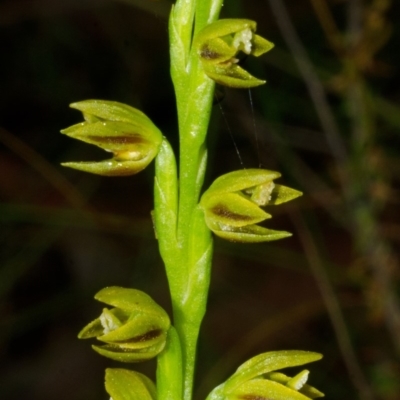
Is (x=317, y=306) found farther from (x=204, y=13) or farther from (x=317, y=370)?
(x=204, y=13)

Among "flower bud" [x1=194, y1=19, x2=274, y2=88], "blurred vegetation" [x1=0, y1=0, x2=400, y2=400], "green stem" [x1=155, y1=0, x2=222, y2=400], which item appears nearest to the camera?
"flower bud" [x1=194, y1=19, x2=274, y2=88]

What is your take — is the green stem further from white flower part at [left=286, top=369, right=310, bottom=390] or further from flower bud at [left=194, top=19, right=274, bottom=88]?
white flower part at [left=286, top=369, right=310, bottom=390]

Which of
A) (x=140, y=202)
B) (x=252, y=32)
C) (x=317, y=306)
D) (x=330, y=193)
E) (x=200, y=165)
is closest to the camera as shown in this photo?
(x=252, y=32)

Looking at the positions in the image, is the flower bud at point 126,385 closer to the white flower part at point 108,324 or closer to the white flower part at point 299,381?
the white flower part at point 108,324

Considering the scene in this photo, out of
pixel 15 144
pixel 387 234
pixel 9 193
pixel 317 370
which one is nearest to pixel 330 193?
pixel 387 234

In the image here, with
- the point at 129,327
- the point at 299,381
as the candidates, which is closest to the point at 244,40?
the point at 129,327

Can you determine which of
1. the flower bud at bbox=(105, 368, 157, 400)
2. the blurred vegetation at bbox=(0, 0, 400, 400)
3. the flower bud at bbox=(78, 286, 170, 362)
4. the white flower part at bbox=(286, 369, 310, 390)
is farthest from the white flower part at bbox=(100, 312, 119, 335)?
the blurred vegetation at bbox=(0, 0, 400, 400)
